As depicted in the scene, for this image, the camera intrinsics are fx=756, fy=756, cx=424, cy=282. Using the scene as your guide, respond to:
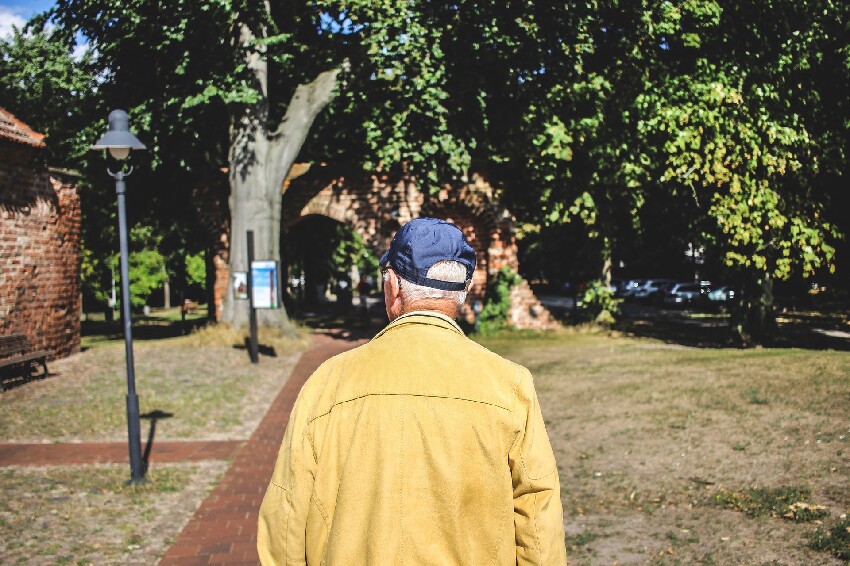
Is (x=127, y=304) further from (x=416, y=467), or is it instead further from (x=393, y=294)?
(x=416, y=467)

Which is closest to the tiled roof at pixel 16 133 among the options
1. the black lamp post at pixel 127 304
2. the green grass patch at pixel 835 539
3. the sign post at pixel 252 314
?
the sign post at pixel 252 314

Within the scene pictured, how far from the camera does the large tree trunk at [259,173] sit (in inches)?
703

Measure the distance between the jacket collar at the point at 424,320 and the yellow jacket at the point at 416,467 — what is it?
0.01 metres

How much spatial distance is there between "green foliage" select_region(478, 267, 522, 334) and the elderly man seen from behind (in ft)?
62.2

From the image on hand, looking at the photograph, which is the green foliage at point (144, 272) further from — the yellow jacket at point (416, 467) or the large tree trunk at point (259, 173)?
the yellow jacket at point (416, 467)

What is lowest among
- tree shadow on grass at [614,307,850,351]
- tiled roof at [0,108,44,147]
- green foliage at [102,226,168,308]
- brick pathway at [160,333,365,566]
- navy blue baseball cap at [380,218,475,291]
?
brick pathway at [160,333,365,566]

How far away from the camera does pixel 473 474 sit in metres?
2.14

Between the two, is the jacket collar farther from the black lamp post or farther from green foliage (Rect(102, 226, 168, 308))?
green foliage (Rect(102, 226, 168, 308))

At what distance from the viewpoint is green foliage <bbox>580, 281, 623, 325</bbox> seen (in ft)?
75.4

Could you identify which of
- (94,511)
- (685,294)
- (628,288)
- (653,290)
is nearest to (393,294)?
(94,511)

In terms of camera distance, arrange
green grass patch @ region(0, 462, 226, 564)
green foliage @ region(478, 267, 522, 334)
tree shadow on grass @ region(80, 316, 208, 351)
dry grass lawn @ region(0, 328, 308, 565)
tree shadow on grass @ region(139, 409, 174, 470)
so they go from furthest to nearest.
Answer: tree shadow on grass @ region(80, 316, 208, 351), green foliage @ region(478, 267, 522, 334), tree shadow on grass @ region(139, 409, 174, 470), dry grass lawn @ region(0, 328, 308, 565), green grass patch @ region(0, 462, 226, 564)

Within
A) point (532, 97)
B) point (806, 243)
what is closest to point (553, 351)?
point (806, 243)

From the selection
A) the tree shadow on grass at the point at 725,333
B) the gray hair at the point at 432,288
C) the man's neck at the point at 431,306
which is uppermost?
the gray hair at the point at 432,288

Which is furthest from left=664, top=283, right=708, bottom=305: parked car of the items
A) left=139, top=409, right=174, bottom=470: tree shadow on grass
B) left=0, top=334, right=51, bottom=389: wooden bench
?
left=139, top=409, right=174, bottom=470: tree shadow on grass
